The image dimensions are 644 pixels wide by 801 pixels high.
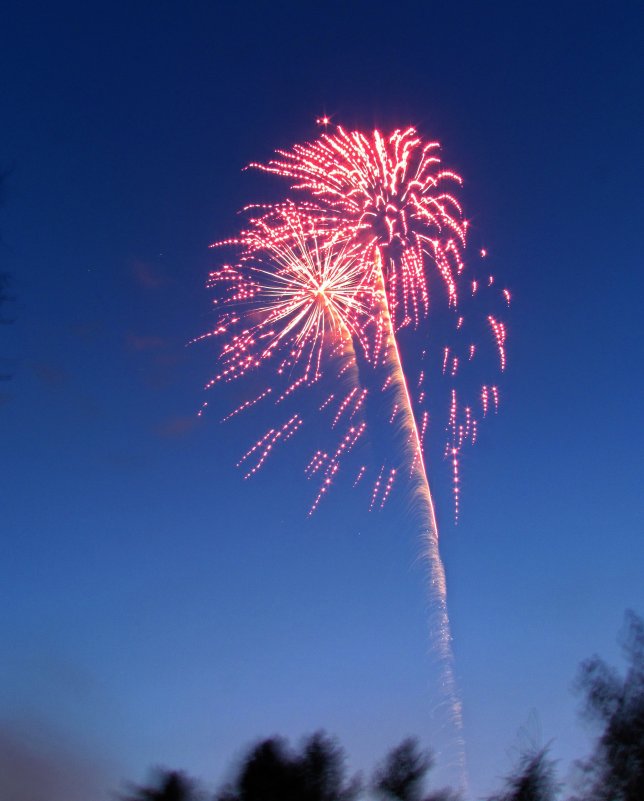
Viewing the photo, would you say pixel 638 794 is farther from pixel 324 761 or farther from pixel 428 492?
pixel 428 492

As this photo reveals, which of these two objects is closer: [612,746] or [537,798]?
[537,798]

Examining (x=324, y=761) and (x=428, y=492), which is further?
(x=324, y=761)

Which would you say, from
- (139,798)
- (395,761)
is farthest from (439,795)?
(139,798)

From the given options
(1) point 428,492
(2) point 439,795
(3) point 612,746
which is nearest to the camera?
(1) point 428,492

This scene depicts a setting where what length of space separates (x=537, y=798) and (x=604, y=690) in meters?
3.76

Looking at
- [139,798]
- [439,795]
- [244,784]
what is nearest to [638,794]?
[439,795]

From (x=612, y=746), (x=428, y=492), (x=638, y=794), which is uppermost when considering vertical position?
(x=428, y=492)

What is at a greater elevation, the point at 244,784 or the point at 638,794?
the point at 244,784

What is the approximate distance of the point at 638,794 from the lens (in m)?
20.0

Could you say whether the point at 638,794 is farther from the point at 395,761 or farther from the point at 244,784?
the point at 244,784

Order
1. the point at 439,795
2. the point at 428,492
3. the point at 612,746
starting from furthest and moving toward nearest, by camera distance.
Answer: the point at 612,746 → the point at 439,795 → the point at 428,492

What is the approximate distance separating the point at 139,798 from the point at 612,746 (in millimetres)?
10685

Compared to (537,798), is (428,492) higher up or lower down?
higher up

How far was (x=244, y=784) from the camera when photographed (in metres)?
19.7
